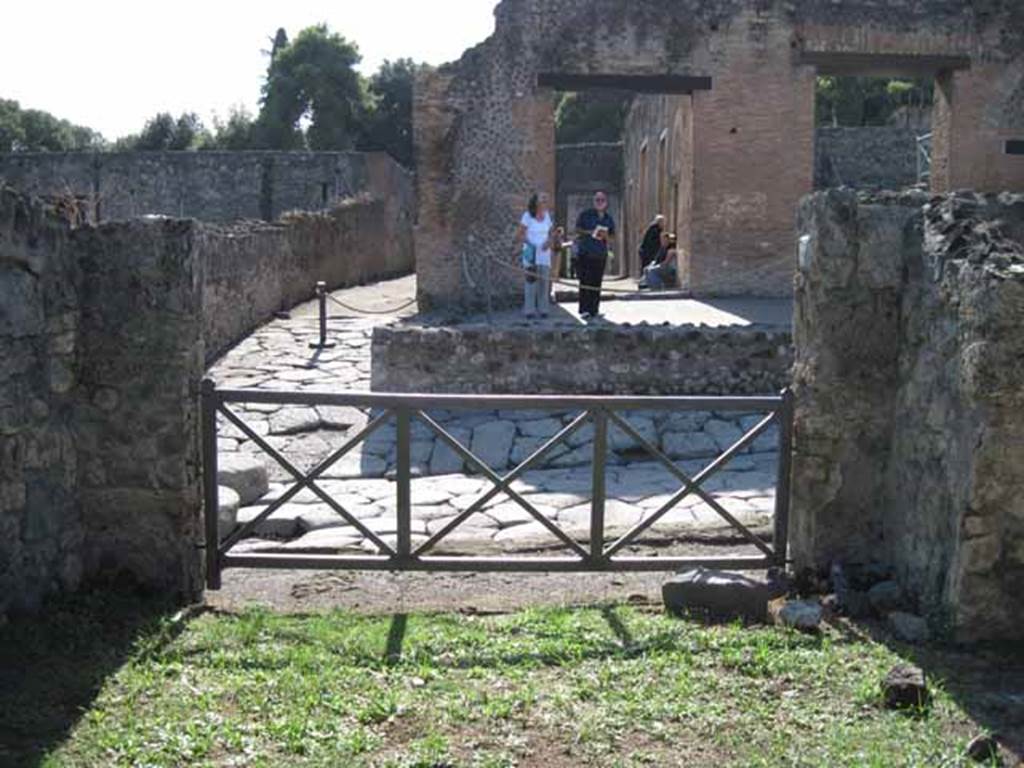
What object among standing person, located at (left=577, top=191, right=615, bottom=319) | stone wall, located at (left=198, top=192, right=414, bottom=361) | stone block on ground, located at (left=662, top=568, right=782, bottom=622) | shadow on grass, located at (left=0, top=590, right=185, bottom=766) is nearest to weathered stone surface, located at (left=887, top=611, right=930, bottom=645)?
stone block on ground, located at (left=662, top=568, right=782, bottom=622)

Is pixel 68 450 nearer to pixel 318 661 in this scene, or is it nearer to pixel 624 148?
pixel 318 661

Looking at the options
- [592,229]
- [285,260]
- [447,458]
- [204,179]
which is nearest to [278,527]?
[447,458]

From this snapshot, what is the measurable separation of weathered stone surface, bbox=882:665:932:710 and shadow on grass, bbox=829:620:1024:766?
0.13m

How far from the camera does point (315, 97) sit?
4109 centimetres

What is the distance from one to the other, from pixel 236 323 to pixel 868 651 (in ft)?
33.4

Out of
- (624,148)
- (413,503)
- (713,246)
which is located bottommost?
(413,503)

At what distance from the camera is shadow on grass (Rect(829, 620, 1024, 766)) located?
3742mm

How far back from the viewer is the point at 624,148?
31.0 metres

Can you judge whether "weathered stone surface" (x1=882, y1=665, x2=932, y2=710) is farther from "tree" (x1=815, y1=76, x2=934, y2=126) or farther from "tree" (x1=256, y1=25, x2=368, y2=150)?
"tree" (x1=256, y1=25, x2=368, y2=150)

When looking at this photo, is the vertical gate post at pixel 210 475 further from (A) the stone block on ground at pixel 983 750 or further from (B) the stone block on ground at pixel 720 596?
(A) the stone block on ground at pixel 983 750

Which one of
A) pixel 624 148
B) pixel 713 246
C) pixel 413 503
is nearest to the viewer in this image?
pixel 413 503

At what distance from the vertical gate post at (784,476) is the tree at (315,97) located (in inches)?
1452

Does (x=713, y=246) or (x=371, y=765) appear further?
(x=713, y=246)

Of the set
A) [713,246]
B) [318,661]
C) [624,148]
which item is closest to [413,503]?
[318,661]
